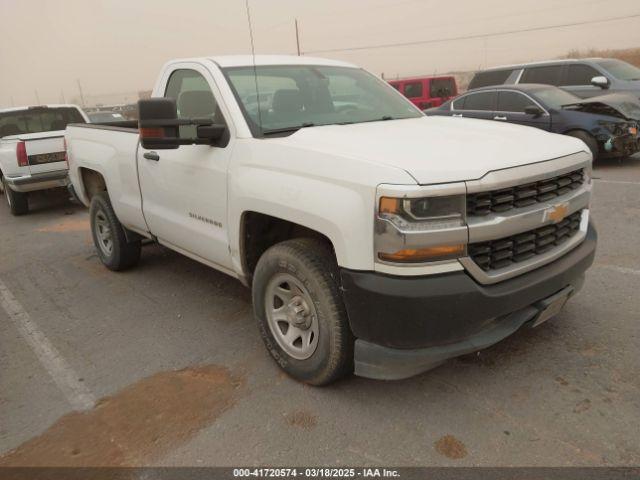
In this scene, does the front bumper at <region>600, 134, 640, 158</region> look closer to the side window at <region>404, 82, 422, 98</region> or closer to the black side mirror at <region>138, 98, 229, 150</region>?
the black side mirror at <region>138, 98, 229, 150</region>

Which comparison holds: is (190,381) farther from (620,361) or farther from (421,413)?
(620,361)

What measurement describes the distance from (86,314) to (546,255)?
3.63 meters

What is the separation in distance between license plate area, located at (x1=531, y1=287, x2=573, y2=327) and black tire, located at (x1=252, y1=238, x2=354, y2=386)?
100cm

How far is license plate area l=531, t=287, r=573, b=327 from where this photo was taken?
9.14 feet

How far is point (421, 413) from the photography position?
282 centimetres

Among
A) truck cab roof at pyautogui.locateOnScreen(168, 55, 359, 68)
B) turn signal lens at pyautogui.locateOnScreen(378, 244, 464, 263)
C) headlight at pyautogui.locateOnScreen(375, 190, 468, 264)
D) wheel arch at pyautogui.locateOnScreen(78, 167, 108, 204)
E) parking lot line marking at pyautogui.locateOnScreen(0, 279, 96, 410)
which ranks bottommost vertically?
parking lot line marking at pyautogui.locateOnScreen(0, 279, 96, 410)

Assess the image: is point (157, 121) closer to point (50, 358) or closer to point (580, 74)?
point (50, 358)

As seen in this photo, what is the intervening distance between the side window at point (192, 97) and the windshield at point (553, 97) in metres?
7.39

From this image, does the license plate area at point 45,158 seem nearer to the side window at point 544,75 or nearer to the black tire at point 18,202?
the black tire at point 18,202

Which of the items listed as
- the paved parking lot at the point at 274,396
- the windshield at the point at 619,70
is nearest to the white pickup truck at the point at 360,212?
the paved parking lot at the point at 274,396

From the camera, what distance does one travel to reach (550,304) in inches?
111

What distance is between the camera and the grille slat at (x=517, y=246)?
8.34ft

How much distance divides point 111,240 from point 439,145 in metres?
3.81

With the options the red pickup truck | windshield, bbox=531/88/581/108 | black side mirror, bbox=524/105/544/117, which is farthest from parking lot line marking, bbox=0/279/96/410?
the red pickup truck
